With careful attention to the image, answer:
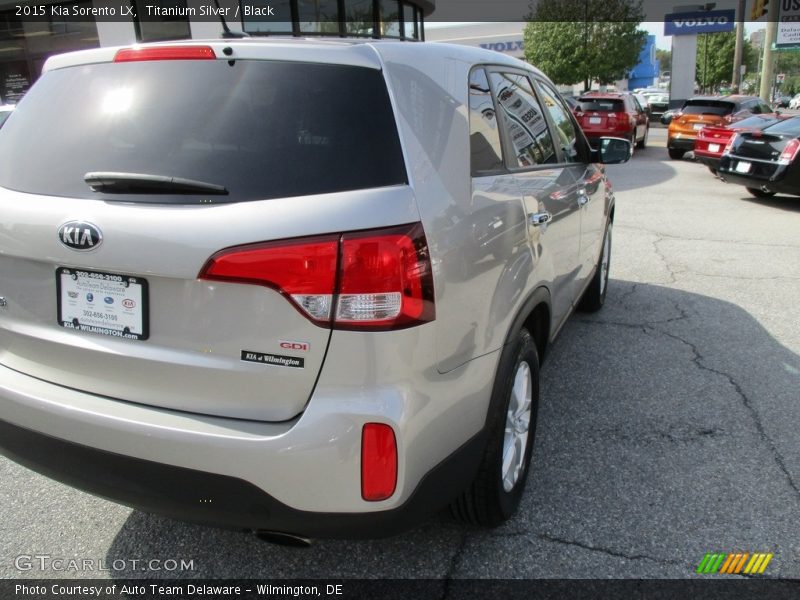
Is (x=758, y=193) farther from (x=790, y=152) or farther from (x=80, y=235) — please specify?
(x=80, y=235)

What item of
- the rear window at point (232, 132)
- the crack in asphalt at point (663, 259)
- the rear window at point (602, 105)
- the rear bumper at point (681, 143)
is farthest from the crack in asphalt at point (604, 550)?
the rear window at point (602, 105)

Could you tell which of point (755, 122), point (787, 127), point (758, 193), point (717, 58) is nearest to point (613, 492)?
point (787, 127)

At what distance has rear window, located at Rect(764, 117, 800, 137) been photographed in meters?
10.3

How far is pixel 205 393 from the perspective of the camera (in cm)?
194

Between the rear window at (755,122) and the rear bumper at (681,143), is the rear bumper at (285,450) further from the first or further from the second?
the rear bumper at (681,143)

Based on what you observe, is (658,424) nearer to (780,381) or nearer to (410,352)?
(780,381)

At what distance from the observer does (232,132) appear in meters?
A: 1.97

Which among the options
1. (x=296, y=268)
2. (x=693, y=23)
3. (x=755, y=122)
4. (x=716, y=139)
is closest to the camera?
(x=296, y=268)

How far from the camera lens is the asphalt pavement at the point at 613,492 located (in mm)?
2525

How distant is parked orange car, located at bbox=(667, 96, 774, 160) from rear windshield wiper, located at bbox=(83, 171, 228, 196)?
16.6 meters

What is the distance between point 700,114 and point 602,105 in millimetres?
2575

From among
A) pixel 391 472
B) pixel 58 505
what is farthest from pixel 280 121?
pixel 58 505

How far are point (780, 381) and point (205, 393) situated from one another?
3615mm

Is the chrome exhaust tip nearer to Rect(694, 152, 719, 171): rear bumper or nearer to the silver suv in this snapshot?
the silver suv
